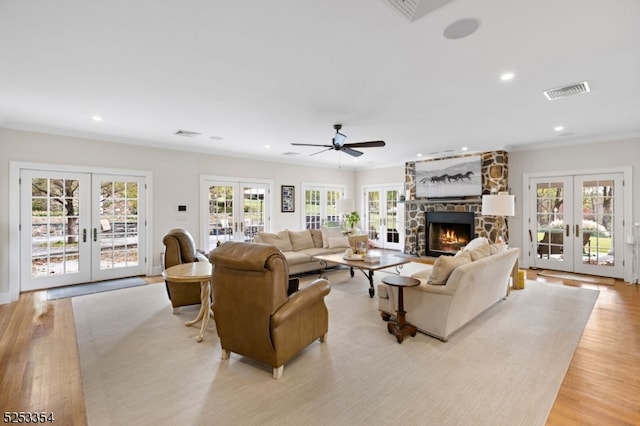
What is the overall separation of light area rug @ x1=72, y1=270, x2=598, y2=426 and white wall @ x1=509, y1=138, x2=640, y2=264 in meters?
3.40

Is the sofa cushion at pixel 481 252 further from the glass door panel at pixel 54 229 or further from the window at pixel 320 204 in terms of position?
the glass door panel at pixel 54 229

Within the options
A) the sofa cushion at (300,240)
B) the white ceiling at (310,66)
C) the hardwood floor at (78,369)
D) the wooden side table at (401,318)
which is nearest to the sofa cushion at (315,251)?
the sofa cushion at (300,240)

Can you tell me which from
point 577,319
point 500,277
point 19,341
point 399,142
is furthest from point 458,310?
point 19,341

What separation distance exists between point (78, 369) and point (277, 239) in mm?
3856

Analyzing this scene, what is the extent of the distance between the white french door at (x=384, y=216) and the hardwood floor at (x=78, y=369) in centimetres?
539

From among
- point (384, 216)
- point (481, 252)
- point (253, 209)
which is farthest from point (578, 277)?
point (253, 209)

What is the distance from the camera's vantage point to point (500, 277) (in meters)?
3.89

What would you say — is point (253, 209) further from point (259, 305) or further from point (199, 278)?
point (259, 305)

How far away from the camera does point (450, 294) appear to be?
3.00 meters

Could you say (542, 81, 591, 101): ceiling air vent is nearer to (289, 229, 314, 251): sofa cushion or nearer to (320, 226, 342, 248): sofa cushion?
(320, 226, 342, 248): sofa cushion

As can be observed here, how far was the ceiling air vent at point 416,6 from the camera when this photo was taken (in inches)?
78.1

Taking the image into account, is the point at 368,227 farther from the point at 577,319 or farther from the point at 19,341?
the point at 19,341

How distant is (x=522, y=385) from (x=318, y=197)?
7.37m

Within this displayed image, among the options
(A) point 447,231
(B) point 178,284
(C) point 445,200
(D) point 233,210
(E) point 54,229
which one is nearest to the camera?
(B) point 178,284
